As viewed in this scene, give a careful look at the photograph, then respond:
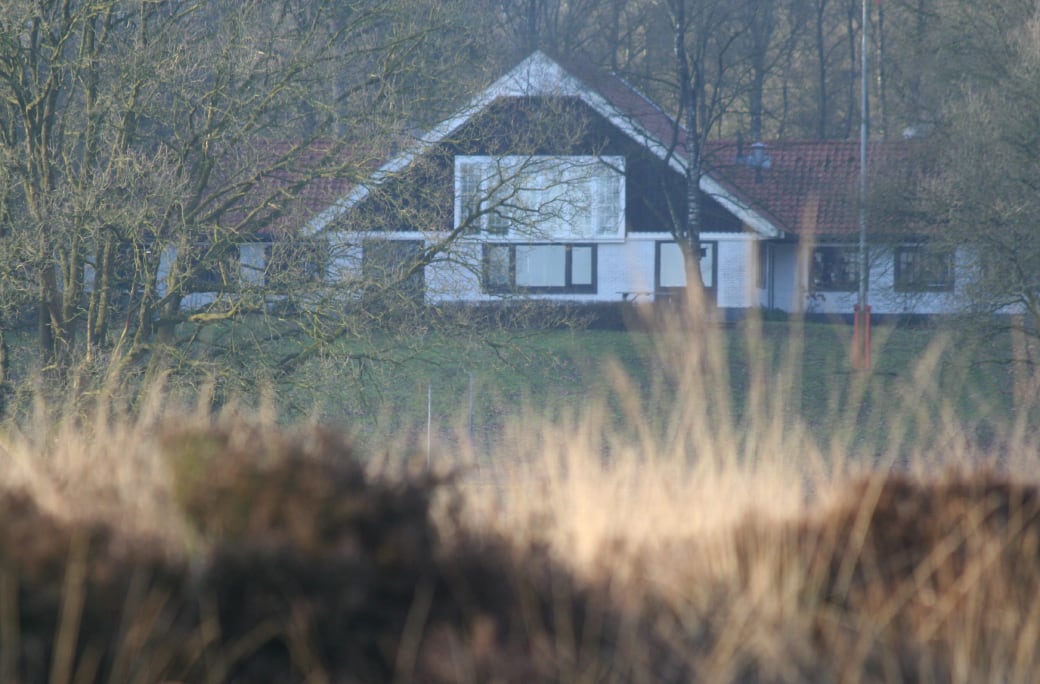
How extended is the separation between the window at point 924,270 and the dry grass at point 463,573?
1782cm

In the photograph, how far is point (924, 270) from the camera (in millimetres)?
22844

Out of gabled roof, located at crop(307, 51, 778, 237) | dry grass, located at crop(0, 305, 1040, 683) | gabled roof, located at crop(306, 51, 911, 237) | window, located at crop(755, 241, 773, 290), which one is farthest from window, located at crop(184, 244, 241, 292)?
window, located at crop(755, 241, 773, 290)

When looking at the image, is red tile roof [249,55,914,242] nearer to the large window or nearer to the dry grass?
the large window

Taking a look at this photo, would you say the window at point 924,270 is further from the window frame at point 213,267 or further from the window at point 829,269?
the window frame at point 213,267

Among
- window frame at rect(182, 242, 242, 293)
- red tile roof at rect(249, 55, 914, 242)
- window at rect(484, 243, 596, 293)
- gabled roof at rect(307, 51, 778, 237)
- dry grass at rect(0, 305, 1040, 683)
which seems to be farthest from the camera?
window at rect(484, 243, 596, 293)

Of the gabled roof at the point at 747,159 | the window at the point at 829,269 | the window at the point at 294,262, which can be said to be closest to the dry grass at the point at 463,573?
the window at the point at 294,262

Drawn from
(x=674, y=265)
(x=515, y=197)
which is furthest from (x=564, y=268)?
(x=515, y=197)

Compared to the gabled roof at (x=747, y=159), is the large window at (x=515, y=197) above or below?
below

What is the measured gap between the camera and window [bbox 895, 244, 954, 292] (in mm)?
21594

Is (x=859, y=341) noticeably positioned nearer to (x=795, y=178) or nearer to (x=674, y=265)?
(x=674, y=265)

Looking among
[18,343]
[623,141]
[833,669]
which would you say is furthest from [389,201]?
[623,141]

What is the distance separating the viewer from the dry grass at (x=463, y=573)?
2916mm

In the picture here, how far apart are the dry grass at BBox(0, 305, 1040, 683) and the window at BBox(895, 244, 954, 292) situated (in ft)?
58.5

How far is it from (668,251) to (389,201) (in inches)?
924
